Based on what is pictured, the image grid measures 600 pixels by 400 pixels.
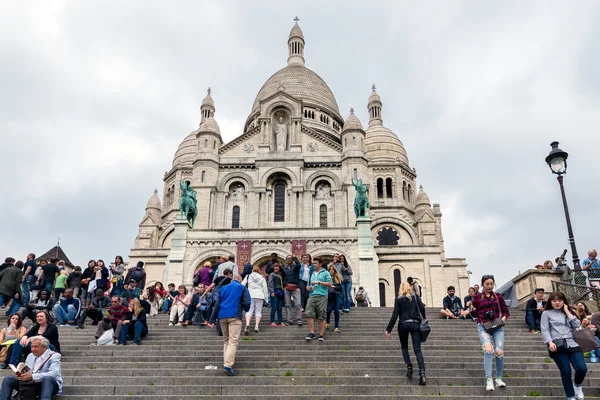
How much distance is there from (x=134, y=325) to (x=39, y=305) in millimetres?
3989

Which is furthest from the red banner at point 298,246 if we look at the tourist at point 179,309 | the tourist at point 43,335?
the tourist at point 43,335

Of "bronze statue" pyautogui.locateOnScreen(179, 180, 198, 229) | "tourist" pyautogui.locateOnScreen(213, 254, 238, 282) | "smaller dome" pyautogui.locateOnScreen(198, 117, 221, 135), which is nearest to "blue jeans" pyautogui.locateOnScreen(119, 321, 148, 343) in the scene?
"tourist" pyautogui.locateOnScreen(213, 254, 238, 282)

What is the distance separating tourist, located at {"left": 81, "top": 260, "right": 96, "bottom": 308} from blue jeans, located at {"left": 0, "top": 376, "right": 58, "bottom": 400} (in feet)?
26.2

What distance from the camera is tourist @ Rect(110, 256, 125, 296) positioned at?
16688mm

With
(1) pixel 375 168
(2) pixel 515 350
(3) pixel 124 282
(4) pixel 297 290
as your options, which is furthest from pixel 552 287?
(1) pixel 375 168

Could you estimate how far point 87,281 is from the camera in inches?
641

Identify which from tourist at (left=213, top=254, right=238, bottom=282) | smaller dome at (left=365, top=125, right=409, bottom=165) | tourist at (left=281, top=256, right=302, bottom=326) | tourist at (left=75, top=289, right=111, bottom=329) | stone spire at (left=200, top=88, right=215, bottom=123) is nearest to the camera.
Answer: tourist at (left=213, top=254, right=238, bottom=282)

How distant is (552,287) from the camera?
16844 millimetres

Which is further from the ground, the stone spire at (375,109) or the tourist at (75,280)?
the stone spire at (375,109)

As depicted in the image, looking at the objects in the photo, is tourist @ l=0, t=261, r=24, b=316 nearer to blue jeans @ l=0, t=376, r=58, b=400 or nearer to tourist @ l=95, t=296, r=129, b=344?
tourist @ l=95, t=296, r=129, b=344

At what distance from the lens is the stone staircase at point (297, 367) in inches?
364

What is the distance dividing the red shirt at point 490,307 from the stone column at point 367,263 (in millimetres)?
20537

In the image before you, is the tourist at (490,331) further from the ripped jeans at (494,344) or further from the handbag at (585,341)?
the handbag at (585,341)

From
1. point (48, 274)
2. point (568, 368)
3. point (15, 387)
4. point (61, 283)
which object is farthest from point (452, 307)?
point (48, 274)
